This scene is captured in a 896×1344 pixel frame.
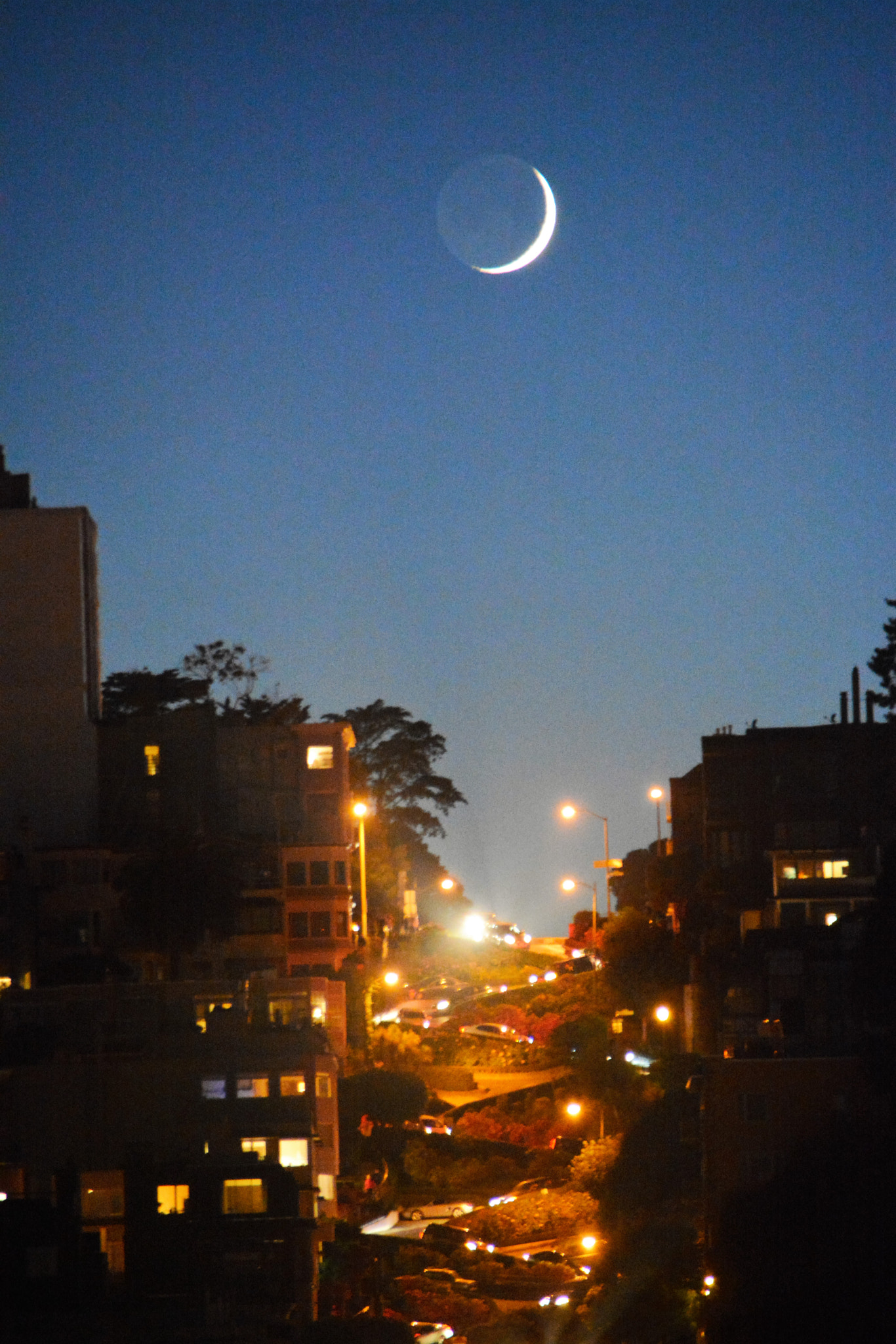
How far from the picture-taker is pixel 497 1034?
188 ft

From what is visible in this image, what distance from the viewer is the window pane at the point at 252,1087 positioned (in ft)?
121

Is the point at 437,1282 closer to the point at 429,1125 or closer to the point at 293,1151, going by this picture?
the point at 293,1151

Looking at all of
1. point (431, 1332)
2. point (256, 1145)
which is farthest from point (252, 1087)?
point (431, 1332)

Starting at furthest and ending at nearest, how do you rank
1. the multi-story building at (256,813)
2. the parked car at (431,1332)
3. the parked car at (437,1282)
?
1. the multi-story building at (256,813)
2. the parked car at (437,1282)
3. the parked car at (431,1332)

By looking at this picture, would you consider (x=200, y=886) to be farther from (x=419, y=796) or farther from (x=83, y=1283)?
(x=419, y=796)

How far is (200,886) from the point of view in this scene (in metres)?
51.4

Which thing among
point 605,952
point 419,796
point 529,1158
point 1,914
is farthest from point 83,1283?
point 419,796

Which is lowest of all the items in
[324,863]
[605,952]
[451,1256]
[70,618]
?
[451,1256]

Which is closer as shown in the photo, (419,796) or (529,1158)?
(529,1158)

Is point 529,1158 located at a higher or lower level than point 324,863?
lower

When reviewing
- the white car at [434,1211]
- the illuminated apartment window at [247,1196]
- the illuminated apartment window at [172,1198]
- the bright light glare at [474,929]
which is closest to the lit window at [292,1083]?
the illuminated apartment window at [247,1196]

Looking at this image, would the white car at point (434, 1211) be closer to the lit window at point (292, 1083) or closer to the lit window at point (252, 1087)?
the lit window at point (292, 1083)

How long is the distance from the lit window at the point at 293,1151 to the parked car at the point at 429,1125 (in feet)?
29.6

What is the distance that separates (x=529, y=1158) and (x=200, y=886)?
14.5 meters
